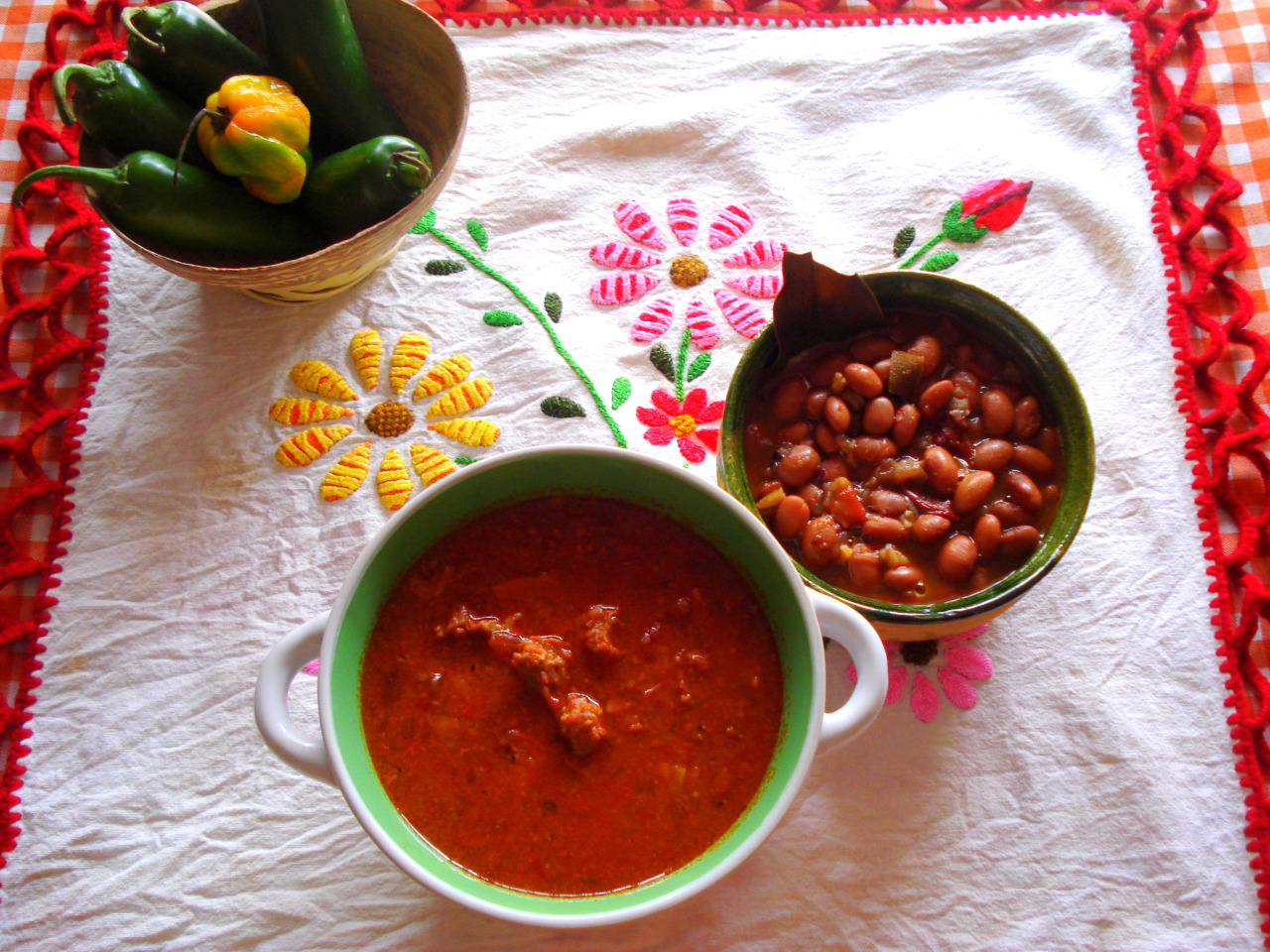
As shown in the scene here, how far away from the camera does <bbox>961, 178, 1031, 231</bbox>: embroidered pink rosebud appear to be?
5.17 feet

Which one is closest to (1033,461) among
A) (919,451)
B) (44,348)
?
(919,451)

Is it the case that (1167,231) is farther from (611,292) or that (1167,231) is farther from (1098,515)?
(611,292)

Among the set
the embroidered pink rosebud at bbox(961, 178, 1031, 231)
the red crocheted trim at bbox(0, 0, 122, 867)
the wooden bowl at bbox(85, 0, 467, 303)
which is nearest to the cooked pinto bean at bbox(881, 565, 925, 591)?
the embroidered pink rosebud at bbox(961, 178, 1031, 231)

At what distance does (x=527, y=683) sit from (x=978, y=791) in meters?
0.68

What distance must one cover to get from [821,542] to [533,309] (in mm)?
A: 618

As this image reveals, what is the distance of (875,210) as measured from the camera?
1.58 m

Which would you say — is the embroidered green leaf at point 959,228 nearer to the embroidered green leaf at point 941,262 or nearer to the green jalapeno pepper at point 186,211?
the embroidered green leaf at point 941,262

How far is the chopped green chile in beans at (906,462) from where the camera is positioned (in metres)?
1.26

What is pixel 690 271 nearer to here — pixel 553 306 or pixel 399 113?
pixel 553 306

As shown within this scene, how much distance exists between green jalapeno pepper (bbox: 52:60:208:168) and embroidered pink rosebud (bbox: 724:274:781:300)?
83 centimetres

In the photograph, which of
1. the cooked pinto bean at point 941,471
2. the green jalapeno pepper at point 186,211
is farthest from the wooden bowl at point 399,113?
the cooked pinto bean at point 941,471

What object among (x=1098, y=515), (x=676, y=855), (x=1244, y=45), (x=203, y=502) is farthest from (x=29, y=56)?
(x=1244, y=45)

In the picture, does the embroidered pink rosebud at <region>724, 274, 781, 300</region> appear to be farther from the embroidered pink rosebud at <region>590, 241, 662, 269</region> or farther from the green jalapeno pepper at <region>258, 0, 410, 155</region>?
the green jalapeno pepper at <region>258, 0, 410, 155</region>

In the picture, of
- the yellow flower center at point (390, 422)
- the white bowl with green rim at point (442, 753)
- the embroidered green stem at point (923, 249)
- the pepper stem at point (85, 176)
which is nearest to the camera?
the white bowl with green rim at point (442, 753)
